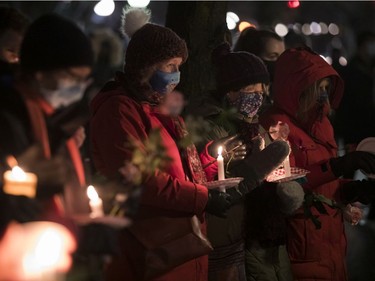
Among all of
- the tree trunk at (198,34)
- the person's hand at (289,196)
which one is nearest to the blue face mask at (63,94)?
the person's hand at (289,196)

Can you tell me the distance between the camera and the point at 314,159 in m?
6.26

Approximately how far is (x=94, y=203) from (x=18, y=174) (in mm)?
412

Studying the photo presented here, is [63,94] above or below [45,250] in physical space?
above

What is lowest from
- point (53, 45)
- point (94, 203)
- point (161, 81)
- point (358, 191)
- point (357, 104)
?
point (357, 104)

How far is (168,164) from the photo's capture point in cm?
477

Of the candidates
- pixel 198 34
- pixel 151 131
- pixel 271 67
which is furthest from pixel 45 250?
pixel 271 67

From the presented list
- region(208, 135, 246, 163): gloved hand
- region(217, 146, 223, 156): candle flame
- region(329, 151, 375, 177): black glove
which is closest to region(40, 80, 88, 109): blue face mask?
region(217, 146, 223, 156): candle flame

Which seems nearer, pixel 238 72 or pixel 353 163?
pixel 238 72

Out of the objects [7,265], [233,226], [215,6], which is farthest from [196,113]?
[7,265]

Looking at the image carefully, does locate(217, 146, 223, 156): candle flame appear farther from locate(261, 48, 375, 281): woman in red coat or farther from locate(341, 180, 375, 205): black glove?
locate(341, 180, 375, 205): black glove

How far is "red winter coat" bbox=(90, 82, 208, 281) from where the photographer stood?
15.2 ft

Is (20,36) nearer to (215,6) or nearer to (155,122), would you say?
(155,122)

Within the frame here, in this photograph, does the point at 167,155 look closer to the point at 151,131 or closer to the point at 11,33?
the point at 151,131

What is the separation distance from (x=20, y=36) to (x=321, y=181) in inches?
107
